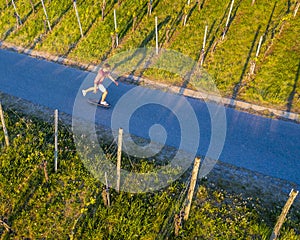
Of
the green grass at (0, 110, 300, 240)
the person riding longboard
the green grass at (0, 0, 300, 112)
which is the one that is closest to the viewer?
the green grass at (0, 110, 300, 240)

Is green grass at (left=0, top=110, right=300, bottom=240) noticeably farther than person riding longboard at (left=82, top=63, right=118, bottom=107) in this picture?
No

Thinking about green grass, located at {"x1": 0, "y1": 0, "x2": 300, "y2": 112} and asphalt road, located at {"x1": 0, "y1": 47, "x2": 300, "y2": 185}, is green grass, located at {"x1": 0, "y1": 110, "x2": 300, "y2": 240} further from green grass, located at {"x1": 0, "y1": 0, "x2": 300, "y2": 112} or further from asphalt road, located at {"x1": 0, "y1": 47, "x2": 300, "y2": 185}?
green grass, located at {"x1": 0, "y1": 0, "x2": 300, "y2": 112}

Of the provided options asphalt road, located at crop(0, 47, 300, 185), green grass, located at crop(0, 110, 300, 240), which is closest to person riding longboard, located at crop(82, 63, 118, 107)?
asphalt road, located at crop(0, 47, 300, 185)

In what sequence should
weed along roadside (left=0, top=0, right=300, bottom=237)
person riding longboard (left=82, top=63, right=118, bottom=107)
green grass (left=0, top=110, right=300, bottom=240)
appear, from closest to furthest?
1. green grass (left=0, top=110, right=300, bottom=240)
2. weed along roadside (left=0, top=0, right=300, bottom=237)
3. person riding longboard (left=82, top=63, right=118, bottom=107)

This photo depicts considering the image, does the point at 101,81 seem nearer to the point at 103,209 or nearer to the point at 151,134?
the point at 151,134

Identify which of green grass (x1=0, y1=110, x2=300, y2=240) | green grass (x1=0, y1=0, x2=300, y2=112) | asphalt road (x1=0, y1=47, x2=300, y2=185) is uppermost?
green grass (x1=0, y1=0, x2=300, y2=112)

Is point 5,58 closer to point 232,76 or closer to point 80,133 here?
point 80,133

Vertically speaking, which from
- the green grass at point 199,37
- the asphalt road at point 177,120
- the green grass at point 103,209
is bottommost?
the green grass at point 103,209

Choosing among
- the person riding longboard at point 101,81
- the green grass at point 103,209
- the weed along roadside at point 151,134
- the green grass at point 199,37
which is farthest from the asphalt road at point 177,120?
the green grass at point 103,209

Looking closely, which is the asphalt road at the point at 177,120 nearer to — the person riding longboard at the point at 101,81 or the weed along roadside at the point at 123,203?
the person riding longboard at the point at 101,81

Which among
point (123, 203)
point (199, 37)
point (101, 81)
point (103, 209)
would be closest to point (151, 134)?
point (101, 81)
